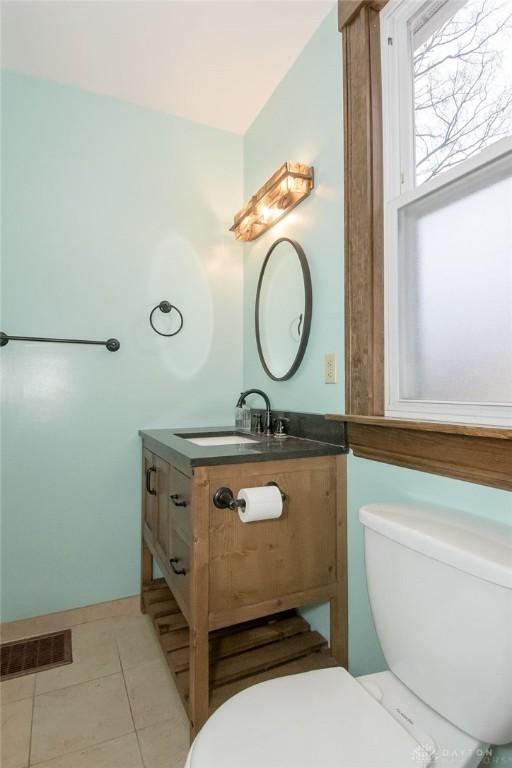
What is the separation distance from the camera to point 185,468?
1.15 metres

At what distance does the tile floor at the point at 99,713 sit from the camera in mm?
1109

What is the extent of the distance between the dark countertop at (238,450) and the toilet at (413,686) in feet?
1.21

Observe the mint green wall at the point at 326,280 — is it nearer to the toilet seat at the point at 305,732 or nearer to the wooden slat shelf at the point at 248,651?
the wooden slat shelf at the point at 248,651

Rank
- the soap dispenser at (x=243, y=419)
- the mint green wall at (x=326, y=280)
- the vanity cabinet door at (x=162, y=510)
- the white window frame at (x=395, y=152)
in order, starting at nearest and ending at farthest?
the mint green wall at (x=326, y=280) < the white window frame at (x=395, y=152) < the vanity cabinet door at (x=162, y=510) < the soap dispenser at (x=243, y=419)

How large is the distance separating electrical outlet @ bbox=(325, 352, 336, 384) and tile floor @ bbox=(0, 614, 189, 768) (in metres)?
1.21

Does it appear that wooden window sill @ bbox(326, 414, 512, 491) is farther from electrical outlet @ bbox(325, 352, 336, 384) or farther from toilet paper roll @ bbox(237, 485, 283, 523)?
toilet paper roll @ bbox(237, 485, 283, 523)

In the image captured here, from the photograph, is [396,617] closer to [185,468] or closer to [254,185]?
[185,468]

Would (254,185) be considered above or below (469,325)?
above

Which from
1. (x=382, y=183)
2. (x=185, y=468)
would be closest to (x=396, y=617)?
(x=185, y=468)

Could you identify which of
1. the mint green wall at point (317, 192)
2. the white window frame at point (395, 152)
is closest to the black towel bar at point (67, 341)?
the mint green wall at point (317, 192)

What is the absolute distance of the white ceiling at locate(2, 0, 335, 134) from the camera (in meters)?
1.45

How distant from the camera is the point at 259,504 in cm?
105

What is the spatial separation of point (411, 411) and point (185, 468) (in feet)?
2.26

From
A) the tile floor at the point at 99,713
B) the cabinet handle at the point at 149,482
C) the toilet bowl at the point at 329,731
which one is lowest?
the tile floor at the point at 99,713
